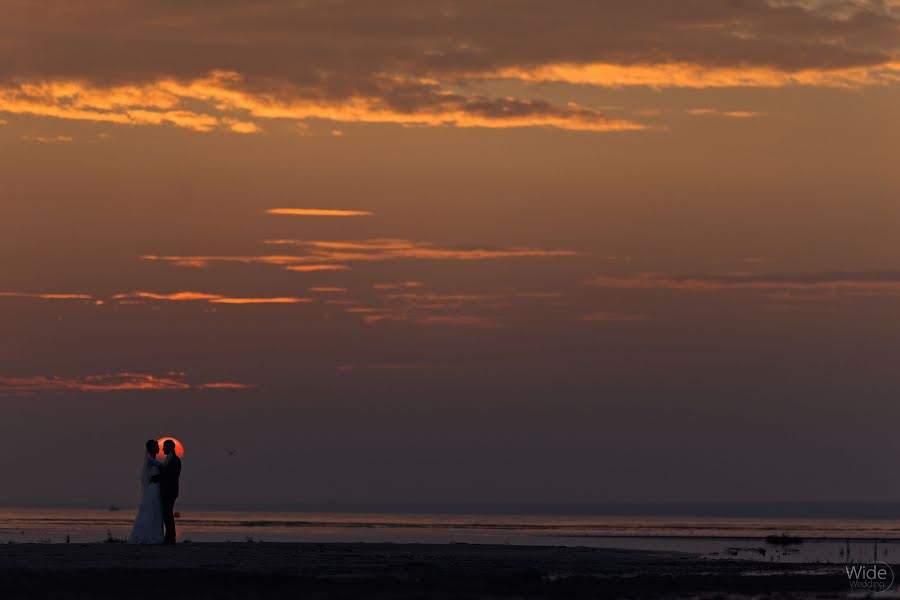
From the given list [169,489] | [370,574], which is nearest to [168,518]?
[169,489]

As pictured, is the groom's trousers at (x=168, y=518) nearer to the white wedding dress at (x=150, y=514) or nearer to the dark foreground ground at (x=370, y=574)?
the white wedding dress at (x=150, y=514)

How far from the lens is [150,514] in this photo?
4888 centimetres

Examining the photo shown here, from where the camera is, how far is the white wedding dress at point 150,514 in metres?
48.7

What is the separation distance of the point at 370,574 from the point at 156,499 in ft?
38.1

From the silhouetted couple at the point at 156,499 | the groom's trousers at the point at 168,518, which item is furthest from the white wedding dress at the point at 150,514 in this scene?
the groom's trousers at the point at 168,518

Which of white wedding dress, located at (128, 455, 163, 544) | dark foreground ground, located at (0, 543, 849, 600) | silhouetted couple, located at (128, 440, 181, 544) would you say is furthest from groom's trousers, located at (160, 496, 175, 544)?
dark foreground ground, located at (0, 543, 849, 600)

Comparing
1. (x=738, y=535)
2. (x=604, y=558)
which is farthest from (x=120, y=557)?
(x=738, y=535)

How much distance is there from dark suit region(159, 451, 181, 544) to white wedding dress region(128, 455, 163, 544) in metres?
0.15

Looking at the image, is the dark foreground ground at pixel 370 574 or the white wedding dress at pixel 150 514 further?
the white wedding dress at pixel 150 514

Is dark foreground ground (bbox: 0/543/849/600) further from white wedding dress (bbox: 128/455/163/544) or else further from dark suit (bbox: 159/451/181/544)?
white wedding dress (bbox: 128/455/163/544)

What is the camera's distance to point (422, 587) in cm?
3638

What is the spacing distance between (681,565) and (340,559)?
10304mm

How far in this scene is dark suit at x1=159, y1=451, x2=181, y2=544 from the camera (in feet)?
160

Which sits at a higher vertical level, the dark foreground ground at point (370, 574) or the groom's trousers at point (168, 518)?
the groom's trousers at point (168, 518)
